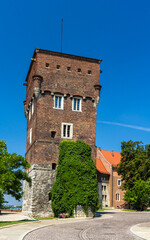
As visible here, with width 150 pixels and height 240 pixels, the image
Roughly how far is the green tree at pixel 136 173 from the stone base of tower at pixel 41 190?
56.5ft

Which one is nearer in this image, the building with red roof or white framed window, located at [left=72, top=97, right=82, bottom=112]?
A: white framed window, located at [left=72, top=97, right=82, bottom=112]

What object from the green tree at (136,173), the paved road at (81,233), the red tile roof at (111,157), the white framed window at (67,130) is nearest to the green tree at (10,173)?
the paved road at (81,233)

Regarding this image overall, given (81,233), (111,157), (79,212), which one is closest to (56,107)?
(79,212)

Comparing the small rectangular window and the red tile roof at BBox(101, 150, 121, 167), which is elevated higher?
the small rectangular window

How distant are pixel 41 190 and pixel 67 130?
25.3ft

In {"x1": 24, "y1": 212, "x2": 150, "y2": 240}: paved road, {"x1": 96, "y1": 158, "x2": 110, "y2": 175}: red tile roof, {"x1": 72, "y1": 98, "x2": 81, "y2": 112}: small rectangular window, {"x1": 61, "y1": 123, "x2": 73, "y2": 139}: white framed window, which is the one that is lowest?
{"x1": 24, "y1": 212, "x2": 150, "y2": 240}: paved road

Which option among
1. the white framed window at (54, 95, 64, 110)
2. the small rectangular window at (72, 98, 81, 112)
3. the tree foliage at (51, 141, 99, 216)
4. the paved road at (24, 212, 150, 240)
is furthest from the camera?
the small rectangular window at (72, 98, 81, 112)

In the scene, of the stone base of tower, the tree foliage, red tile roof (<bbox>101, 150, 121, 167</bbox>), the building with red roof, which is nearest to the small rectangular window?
the tree foliage

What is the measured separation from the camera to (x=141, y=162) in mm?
48188

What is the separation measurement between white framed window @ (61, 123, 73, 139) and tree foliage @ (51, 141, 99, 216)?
93.6 inches

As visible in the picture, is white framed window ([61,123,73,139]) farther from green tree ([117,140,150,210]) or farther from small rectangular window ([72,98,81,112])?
green tree ([117,140,150,210])

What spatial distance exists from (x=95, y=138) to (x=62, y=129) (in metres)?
4.30

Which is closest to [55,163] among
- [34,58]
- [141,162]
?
[34,58]

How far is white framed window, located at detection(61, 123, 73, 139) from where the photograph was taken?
35.0 meters
